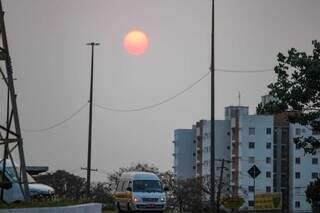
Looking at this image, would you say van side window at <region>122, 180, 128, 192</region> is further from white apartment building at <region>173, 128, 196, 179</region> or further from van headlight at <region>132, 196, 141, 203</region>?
white apartment building at <region>173, 128, 196, 179</region>

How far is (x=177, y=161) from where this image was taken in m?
185

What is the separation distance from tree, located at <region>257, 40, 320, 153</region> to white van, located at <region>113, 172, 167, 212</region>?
30.3 feet

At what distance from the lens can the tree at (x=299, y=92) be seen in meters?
29.8

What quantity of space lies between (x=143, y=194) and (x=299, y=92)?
35.7 feet

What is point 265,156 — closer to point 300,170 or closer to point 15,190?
point 300,170

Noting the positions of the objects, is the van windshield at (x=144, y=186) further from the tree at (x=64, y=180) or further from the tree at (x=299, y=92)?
the tree at (x=64, y=180)

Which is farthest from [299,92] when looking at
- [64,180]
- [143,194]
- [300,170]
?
[300,170]

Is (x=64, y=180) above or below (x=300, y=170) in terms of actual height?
below

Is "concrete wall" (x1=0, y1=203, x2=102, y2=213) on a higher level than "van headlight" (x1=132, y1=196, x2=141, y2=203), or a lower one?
lower

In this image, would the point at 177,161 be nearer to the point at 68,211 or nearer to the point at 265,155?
the point at 265,155

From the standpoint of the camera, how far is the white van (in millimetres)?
37781

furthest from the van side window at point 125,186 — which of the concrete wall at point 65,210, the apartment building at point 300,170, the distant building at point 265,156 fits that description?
the apartment building at point 300,170

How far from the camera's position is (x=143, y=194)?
38.0 meters

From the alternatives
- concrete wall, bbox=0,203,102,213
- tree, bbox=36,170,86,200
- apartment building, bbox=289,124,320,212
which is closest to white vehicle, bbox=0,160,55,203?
concrete wall, bbox=0,203,102,213
